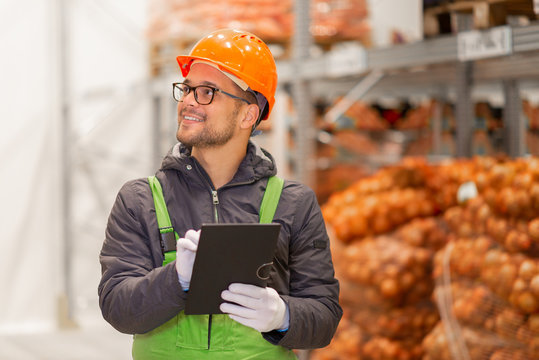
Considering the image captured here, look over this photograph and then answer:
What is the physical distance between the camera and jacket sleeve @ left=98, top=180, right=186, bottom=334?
1.76 metres

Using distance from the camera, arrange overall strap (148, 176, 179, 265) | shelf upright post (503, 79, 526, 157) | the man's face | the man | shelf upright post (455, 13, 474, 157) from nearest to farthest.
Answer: the man → overall strap (148, 176, 179, 265) → the man's face → shelf upright post (455, 13, 474, 157) → shelf upright post (503, 79, 526, 157)

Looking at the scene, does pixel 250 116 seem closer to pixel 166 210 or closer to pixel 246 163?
pixel 246 163

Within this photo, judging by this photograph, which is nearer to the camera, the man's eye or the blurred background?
the man's eye

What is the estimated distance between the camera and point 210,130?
2020mm

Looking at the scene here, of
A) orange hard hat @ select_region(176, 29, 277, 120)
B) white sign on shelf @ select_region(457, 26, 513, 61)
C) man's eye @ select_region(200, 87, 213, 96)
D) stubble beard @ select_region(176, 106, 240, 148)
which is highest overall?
white sign on shelf @ select_region(457, 26, 513, 61)

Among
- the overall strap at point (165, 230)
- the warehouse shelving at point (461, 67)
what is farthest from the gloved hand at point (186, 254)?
the warehouse shelving at point (461, 67)

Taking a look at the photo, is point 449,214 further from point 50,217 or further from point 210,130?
point 50,217

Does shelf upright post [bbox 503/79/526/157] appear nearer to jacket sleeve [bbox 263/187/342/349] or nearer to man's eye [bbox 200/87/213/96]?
jacket sleeve [bbox 263/187/342/349]

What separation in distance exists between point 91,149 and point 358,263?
4.67m

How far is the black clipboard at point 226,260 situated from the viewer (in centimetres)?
167

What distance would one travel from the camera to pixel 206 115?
2.02 metres

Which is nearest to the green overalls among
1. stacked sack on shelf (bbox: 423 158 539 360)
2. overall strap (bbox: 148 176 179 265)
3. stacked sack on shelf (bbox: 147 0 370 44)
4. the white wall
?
overall strap (bbox: 148 176 179 265)

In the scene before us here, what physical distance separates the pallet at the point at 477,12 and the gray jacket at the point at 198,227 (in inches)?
60.4

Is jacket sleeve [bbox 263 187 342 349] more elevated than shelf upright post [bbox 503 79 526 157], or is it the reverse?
shelf upright post [bbox 503 79 526 157]
